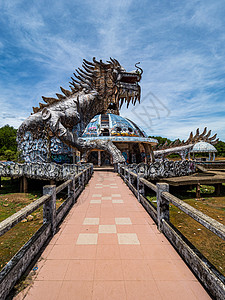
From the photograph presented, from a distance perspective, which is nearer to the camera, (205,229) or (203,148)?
(205,229)

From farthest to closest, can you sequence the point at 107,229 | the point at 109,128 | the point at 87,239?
the point at 109,128 → the point at 107,229 → the point at 87,239

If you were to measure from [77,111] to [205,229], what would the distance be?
11.5 m

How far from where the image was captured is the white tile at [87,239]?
3.66 metres

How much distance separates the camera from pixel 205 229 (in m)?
7.25

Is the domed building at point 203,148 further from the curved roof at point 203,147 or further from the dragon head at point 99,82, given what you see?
the dragon head at point 99,82

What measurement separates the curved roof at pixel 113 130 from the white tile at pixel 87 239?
15.1 metres

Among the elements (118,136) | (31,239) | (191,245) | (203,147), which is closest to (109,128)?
(118,136)

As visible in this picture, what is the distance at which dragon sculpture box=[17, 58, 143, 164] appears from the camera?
1366 cm

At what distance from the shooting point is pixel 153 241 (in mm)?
3691

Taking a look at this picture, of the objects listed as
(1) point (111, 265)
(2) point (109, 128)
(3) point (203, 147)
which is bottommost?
(1) point (111, 265)

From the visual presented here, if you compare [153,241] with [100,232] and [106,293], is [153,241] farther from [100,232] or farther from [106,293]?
[106,293]

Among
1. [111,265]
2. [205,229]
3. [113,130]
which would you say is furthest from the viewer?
[113,130]

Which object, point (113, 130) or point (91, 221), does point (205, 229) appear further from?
point (113, 130)

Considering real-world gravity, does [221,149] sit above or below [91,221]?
above
